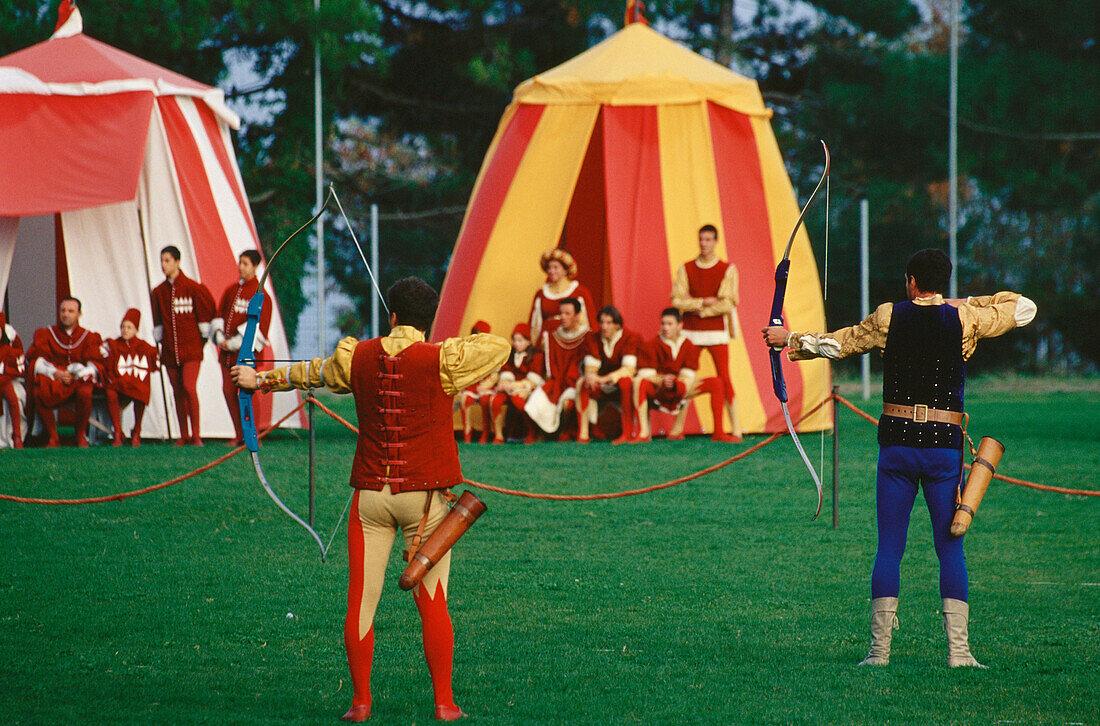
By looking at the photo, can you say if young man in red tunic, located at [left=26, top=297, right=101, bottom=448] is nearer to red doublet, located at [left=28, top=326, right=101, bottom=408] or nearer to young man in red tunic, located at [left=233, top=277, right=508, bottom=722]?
red doublet, located at [left=28, top=326, right=101, bottom=408]

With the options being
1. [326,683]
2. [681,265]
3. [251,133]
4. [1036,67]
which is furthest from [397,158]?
[326,683]

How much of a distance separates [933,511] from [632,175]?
7.74m

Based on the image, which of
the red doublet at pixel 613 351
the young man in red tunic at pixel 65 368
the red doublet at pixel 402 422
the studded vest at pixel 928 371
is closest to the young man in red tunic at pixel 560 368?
the red doublet at pixel 613 351

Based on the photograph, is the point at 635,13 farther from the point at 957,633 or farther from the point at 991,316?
the point at 957,633

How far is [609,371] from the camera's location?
10.8m

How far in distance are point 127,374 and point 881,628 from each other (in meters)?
7.93

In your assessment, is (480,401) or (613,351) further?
(480,401)

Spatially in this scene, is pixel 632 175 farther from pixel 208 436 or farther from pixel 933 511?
pixel 933 511

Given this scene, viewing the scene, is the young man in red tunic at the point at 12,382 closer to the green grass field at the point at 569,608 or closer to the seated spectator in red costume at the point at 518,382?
the green grass field at the point at 569,608

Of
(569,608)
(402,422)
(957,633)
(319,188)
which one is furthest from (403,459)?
(319,188)

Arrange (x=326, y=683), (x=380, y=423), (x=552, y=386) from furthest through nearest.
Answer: (x=552, y=386)
(x=326, y=683)
(x=380, y=423)

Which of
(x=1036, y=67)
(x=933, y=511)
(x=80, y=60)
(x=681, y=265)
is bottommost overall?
(x=933, y=511)

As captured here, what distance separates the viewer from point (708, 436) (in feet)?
36.6

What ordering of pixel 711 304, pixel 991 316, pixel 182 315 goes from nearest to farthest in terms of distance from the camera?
pixel 991 316
pixel 182 315
pixel 711 304
